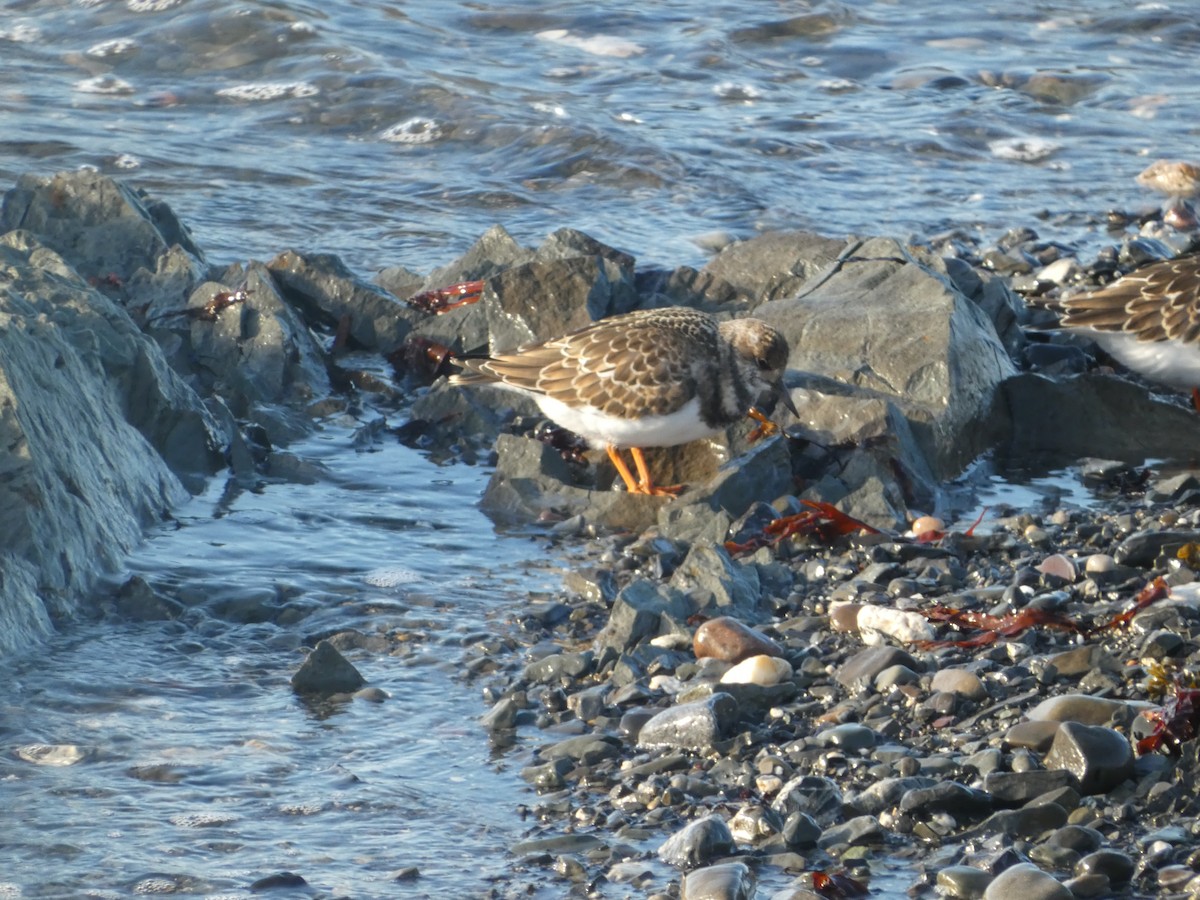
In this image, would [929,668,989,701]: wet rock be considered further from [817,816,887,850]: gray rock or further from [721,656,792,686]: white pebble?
[817,816,887,850]: gray rock

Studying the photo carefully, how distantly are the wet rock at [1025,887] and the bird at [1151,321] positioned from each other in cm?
486

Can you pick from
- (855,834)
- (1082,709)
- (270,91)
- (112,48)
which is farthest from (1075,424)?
(112,48)

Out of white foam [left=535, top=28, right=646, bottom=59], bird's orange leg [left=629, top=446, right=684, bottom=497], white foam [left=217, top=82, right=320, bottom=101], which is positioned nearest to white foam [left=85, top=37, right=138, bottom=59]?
white foam [left=217, top=82, right=320, bottom=101]

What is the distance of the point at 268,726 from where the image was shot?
512cm

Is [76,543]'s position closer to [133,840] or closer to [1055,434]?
[133,840]

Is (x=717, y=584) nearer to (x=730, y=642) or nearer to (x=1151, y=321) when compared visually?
(x=730, y=642)

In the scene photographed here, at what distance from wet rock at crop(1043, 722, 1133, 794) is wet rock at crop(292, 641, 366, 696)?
2.29 metres

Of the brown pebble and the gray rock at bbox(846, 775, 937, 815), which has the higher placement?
the gray rock at bbox(846, 775, 937, 815)

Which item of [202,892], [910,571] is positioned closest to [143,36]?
[910,571]

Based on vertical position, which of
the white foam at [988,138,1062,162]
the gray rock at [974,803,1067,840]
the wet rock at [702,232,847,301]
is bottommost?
the white foam at [988,138,1062,162]

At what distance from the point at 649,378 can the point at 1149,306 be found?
2.94 m

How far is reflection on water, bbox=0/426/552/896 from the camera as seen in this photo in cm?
431

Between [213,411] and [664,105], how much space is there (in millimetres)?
7671

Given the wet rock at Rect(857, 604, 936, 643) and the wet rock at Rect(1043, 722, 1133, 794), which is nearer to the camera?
the wet rock at Rect(1043, 722, 1133, 794)
